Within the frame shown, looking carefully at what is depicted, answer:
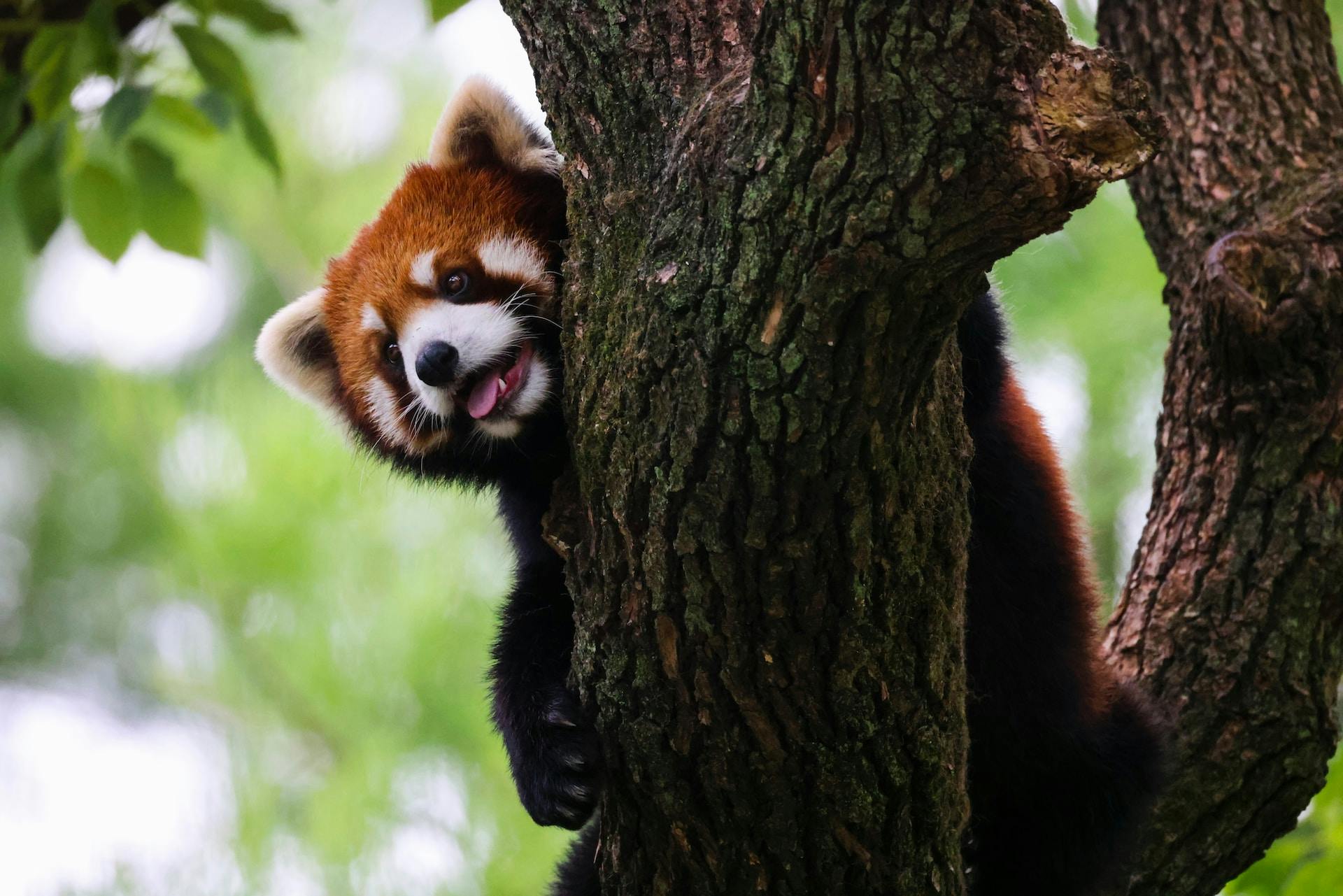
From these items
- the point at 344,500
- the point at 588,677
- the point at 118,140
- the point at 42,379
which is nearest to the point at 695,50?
the point at 588,677

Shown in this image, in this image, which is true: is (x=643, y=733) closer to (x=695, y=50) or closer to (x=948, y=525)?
(x=948, y=525)

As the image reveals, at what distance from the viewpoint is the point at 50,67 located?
9.82 feet

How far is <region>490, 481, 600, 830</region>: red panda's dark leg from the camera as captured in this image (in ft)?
7.43

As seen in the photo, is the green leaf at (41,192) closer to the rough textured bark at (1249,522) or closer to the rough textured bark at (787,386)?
the rough textured bark at (787,386)

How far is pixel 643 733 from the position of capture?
2.09 m

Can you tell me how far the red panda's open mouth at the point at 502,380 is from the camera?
2.75 metres

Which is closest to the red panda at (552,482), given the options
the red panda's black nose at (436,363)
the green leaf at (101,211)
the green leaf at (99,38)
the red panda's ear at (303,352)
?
the red panda's black nose at (436,363)

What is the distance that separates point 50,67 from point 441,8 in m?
0.99

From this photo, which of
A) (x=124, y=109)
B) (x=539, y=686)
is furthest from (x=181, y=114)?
(x=539, y=686)

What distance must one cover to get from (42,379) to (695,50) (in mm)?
7610

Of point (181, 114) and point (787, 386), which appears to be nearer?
point (787, 386)

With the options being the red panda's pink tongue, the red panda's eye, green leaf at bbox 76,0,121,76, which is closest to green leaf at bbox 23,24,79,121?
green leaf at bbox 76,0,121,76

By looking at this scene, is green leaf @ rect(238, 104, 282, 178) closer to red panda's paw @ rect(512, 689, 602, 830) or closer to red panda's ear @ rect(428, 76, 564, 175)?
red panda's ear @ rect(428, 76, 564, 175)

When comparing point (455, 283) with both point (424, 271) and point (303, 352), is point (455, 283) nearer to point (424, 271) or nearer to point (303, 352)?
point (424, 271)
